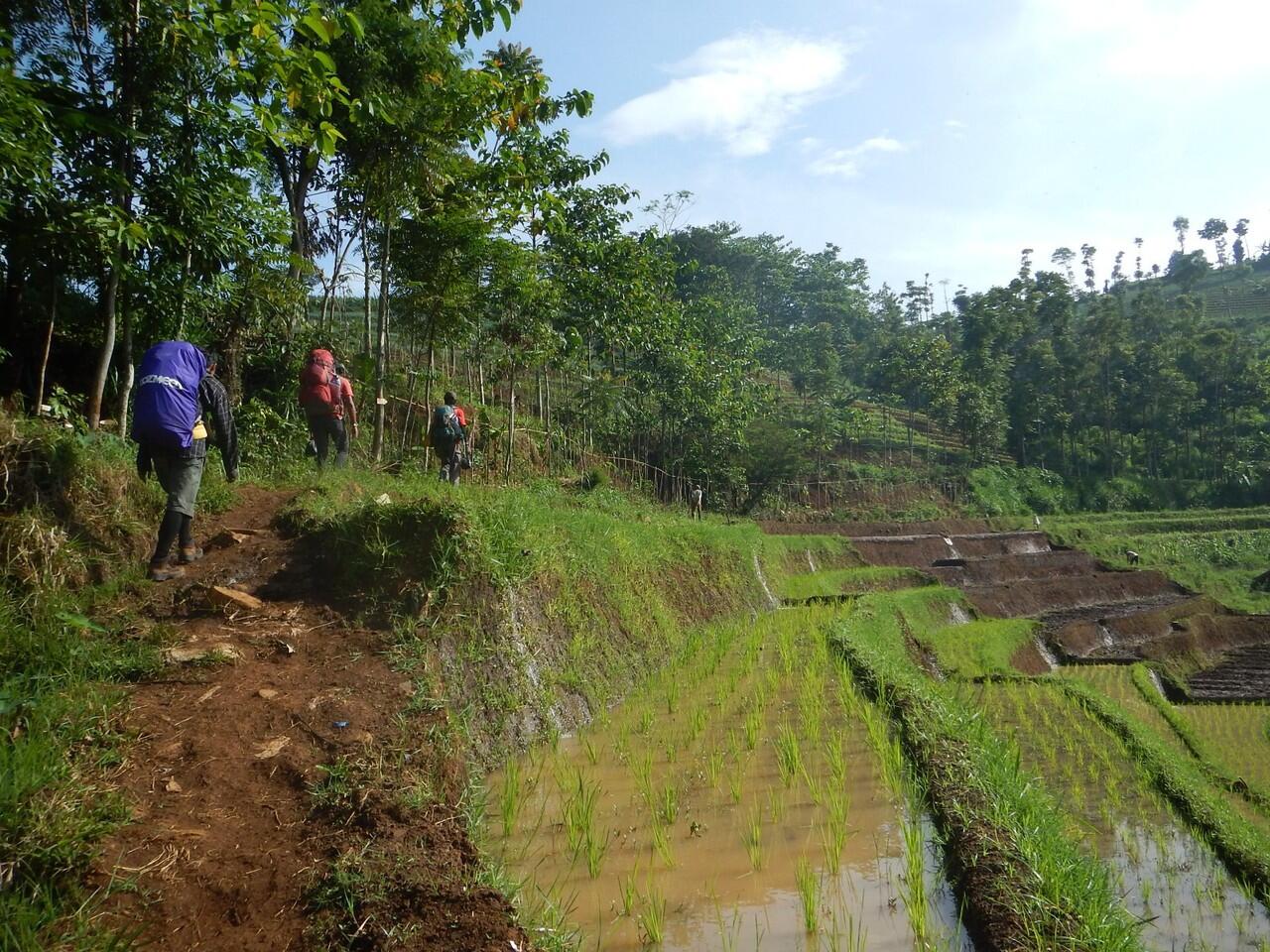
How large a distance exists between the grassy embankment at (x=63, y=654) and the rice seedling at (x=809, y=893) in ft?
8.09

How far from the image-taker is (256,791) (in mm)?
3141

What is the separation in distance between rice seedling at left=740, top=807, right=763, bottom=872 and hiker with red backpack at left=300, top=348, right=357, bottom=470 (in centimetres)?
536

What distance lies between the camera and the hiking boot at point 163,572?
15.6 feet

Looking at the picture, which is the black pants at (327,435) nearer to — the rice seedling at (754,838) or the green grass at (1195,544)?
the rice seedling at (754,838)

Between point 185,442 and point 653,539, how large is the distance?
6.41 metres

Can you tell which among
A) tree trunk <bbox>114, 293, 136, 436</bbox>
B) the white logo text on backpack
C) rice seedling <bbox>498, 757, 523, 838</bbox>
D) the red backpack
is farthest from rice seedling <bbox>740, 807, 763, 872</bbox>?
tree trunk <bbox>114, 293, 136, 436</bbox>

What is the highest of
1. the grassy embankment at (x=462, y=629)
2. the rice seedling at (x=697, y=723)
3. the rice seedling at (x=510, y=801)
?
the grassy embankment at (x=462, y=629)

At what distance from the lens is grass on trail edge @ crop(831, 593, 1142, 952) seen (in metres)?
3.19

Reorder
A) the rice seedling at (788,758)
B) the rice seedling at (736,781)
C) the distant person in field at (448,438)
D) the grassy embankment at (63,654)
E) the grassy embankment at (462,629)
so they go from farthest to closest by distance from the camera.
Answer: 1. the distant person in field at (448,438)
2. the rice seedling at (788,758)
3. the rice seedling at (736,781)
4. the grassy embankment at (462,629)
5. the grassy embankment at (63,654)

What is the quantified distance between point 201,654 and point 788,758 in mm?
3336

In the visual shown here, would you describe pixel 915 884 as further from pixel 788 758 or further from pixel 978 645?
pixel 978 645

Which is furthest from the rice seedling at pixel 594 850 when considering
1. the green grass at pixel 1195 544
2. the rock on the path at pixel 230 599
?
the green grass at pixel 1195 544

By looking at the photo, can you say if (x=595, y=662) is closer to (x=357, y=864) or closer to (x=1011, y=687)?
(x=357, y=864)

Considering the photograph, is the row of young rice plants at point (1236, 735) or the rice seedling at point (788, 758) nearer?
the rice seedling at point (788, 758)
